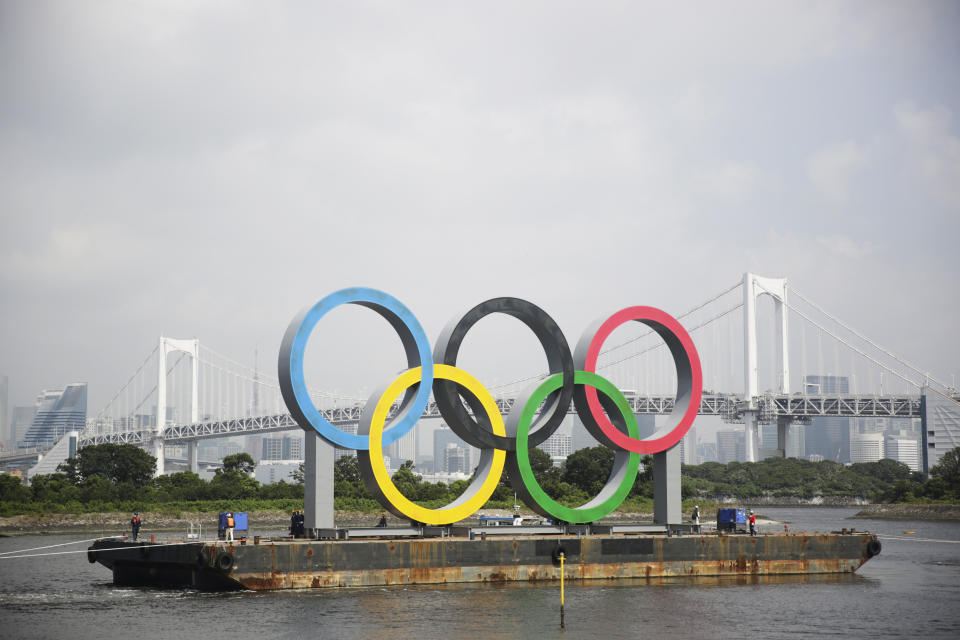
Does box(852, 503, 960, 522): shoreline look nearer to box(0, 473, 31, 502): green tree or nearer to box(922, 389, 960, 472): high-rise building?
box(922, 389, 960, 472): high-rise building

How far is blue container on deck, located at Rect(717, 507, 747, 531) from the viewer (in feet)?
148

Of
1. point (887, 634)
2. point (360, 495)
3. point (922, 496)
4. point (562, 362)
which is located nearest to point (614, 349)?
point (922, 496)

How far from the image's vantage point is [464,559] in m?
38.5

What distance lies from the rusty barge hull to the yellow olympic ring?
3.78ft

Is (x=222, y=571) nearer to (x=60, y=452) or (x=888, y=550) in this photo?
(x=888, y=550)

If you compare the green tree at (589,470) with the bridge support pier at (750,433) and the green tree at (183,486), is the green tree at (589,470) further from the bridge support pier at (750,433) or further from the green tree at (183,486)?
the bridge support pier at (750,433)

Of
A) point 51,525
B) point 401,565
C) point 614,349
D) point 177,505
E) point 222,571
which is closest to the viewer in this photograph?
point 222,571

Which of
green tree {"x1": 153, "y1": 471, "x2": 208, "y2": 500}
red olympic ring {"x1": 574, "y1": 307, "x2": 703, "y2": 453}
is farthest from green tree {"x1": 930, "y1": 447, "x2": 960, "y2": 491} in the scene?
red olympic ring {"x1": 574, "y1": 307, "x2": 703, "y2": 453}

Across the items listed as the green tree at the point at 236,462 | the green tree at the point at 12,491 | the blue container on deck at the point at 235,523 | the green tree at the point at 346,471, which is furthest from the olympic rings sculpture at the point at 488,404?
the green tree at the point at 236,462

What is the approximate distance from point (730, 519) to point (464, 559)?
42.0 feet

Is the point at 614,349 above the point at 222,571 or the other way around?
above

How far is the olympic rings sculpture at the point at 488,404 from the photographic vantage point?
Answer: 37.8 m

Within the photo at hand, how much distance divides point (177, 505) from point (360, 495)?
47.1ft

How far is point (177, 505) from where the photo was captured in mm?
83625
